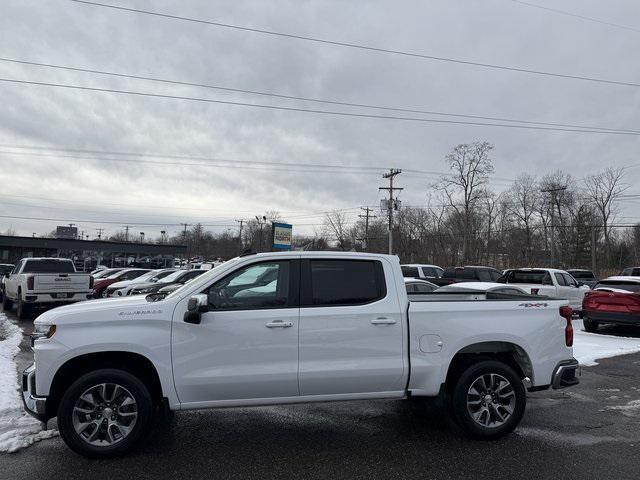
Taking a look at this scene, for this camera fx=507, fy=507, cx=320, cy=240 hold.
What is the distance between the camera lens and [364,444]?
5.04m

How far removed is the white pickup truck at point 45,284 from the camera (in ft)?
50.9

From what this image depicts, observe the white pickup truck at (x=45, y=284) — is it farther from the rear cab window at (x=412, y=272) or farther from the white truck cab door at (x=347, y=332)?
the white truck cab door at (x=347, y=332)

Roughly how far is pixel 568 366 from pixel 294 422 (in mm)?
3071

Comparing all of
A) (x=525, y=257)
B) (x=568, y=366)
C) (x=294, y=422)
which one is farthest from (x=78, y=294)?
(x=525, y=257)

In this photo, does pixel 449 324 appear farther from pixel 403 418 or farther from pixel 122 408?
pixel 122 408

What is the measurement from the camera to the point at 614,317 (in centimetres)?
1296

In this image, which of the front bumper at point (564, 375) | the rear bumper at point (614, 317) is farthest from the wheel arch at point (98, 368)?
the rear bumper at point (614, 317)

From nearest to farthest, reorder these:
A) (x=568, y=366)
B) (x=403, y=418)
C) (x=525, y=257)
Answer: (x=568, y=366) → (x=403, y=418) → (x=525, y=257)

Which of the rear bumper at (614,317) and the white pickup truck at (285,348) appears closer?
the white pickup truck at (285,348)

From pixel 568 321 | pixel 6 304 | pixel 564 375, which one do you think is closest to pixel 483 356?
pixel 564 375

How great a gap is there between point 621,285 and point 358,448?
11818 millimetres

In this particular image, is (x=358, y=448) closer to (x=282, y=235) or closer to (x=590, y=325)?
(x=590, y=325)

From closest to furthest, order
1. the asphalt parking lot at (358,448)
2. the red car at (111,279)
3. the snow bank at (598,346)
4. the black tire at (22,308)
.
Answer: the asphalt parking lot at (358,448), the snow bank at (598,346), the black tire at (22,308), the red car at (111,279)

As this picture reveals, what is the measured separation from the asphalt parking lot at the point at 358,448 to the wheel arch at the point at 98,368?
53 cm
